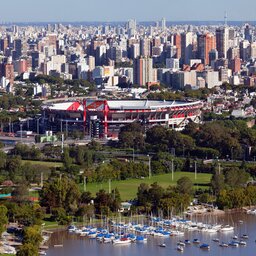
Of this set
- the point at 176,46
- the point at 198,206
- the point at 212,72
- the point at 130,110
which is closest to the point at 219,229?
the point at 198,206

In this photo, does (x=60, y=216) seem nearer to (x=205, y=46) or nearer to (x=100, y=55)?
(x=205, y=46)

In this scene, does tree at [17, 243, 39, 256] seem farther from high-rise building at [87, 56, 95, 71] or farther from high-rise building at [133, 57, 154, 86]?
high-rise building at [87, 56, 95, 71]

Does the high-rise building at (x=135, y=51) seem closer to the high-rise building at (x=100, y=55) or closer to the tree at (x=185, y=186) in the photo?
the high-rise building at (x=100, y=55)

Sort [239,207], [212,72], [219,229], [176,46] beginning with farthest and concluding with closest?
[176,46]
[212,72]
[239,207]
[219,229]

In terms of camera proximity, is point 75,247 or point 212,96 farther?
point 212,96

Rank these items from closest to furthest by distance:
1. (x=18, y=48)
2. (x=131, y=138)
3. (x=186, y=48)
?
(x=131, y=138)
(x=186, y=48)
(x=18, y=48)

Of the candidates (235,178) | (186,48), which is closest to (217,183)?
(235,178)

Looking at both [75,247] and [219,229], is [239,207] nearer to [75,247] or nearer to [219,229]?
[219,229]
